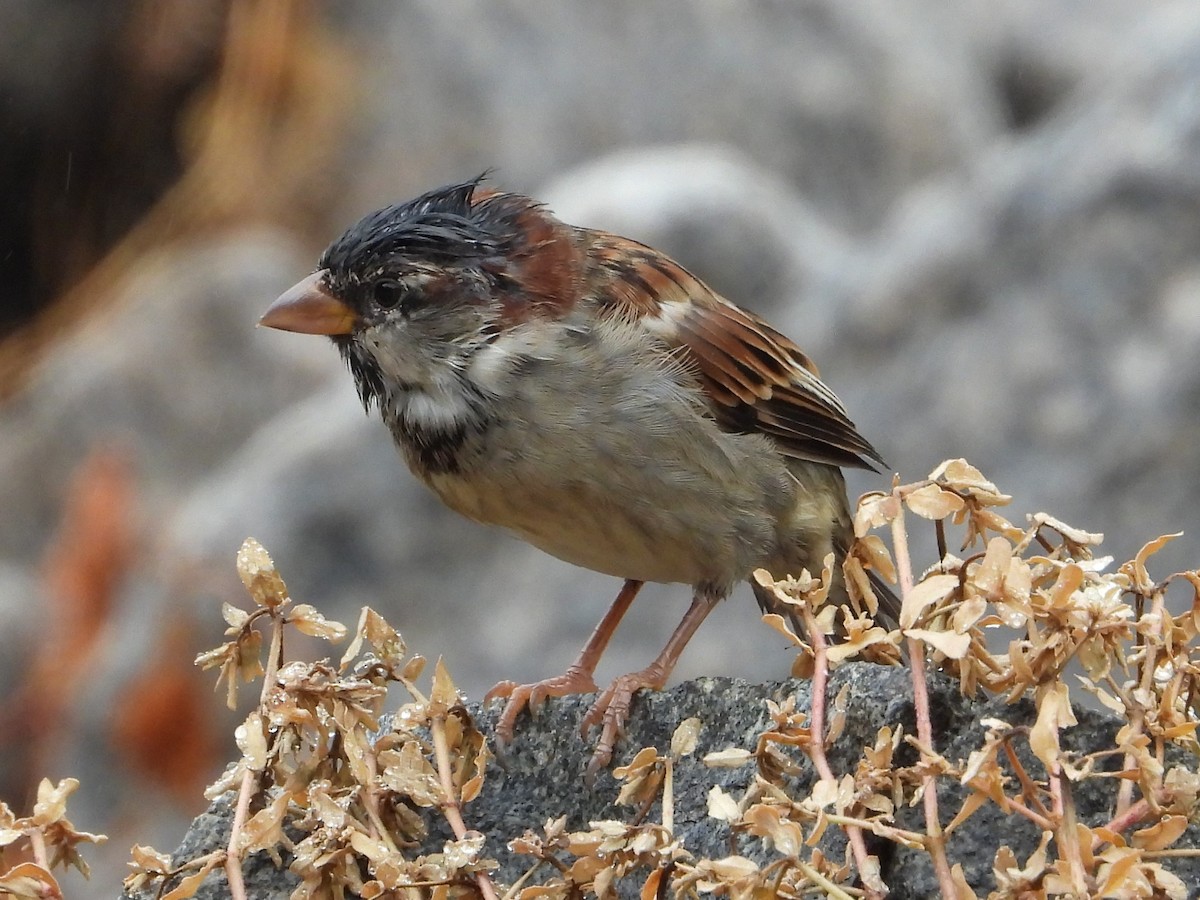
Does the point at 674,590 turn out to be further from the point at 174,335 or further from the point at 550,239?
the point at 174,335

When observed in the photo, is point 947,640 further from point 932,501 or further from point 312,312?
point 312,312

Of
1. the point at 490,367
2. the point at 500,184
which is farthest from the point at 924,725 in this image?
the point at 500,184

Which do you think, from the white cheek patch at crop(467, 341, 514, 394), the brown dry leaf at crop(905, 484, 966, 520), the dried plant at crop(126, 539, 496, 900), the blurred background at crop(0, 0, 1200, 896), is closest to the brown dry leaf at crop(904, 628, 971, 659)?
the brown dry leaf at crop(905, 484, 966, 520)

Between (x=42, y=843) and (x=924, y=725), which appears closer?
(x=924, y=725)

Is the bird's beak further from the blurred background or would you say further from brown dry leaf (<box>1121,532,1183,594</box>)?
the blurred background

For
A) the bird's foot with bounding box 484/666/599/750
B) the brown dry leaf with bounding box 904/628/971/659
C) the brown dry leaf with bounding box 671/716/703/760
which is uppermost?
the bird's foot with bounding box 484/666/599/750

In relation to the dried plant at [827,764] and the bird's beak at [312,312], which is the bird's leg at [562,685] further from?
the bird's beak at [312,312]
